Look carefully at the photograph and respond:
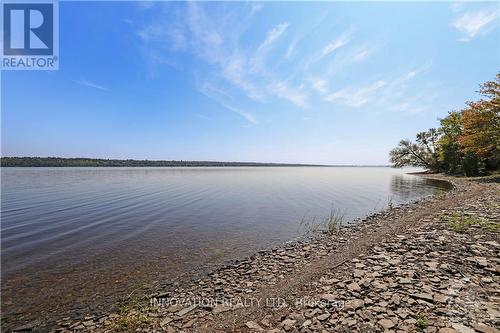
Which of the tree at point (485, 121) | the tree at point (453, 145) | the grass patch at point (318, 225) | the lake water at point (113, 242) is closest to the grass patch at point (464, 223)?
the grass patch at point (318, 225)

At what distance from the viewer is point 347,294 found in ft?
22.8

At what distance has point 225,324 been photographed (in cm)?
641

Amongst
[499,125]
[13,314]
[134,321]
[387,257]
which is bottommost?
[13,314]

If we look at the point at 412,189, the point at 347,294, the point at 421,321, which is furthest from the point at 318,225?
the point at 412,189

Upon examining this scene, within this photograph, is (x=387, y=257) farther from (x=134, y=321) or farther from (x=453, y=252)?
(x=134, y=321)

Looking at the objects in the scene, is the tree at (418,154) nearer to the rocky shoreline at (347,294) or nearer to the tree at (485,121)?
the tree at (485,121)

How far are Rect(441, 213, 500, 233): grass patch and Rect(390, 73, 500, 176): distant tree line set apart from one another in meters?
34.5

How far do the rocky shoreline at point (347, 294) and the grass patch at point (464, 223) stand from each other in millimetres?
120

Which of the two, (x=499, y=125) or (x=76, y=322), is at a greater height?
(x=499, y=125)

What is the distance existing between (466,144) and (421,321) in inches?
2086

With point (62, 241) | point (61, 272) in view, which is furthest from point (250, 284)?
point (62, 241)

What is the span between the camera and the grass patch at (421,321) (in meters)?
5.11

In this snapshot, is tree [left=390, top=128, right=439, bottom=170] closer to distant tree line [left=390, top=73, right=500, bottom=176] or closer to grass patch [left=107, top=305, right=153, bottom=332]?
distant tree line [left=390, top=73, right=500, bottom=176]

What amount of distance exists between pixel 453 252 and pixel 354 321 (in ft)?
21.6
